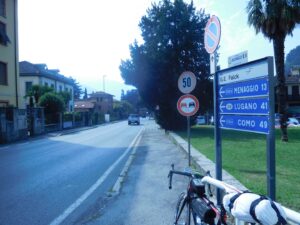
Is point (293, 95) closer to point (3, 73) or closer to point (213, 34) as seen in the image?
point (3, 73)

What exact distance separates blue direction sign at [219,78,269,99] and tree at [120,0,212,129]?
2393cm

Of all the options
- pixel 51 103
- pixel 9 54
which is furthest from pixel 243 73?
pixel 51 103

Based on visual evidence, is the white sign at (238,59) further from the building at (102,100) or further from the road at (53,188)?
the building at (102,100)

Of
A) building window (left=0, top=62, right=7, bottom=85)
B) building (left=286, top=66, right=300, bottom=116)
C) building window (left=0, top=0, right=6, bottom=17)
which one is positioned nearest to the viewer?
building window (left=0, top=62, right=7, bottom=85)

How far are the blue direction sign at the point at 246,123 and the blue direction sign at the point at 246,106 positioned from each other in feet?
0.23

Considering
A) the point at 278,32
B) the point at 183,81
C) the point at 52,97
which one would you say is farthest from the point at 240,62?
the point at 52,97

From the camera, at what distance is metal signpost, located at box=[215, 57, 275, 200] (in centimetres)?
416

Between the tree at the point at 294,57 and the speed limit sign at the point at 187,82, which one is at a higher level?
the tree at the point at 294,57

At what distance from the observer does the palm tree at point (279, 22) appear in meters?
19.5

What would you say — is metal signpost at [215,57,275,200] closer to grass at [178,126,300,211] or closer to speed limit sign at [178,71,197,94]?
grass at [178,126,300,211]

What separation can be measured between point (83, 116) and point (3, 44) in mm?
27391

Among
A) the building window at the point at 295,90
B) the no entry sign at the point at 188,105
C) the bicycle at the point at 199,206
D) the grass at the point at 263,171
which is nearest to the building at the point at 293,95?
the building window at the point at 295,90

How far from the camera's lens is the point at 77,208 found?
21.6 ft

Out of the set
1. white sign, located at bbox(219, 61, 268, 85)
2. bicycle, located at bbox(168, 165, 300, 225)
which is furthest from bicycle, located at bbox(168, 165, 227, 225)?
white sign, located at bbox(219, 61, 268, 85)
